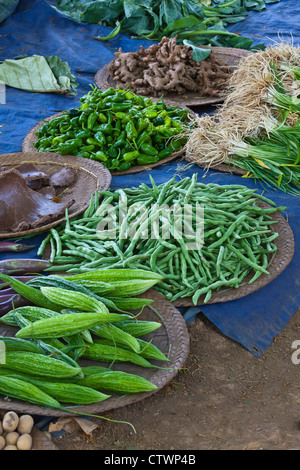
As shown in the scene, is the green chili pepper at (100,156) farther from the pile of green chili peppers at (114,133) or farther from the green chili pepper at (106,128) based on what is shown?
the green chili pepper at (106,128)

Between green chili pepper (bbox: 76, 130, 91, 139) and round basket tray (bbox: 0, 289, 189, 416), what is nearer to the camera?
round basket tray (bbox: 0, 289, 189, 416)

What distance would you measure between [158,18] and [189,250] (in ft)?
16.1

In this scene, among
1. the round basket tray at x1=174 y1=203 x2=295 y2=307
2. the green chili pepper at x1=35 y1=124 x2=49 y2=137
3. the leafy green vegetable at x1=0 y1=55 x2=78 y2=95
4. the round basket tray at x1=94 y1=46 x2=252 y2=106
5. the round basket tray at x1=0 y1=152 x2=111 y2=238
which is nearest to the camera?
the round basket tray at x1=174 y1=203 x2=295 y2=307

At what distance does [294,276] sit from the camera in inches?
125

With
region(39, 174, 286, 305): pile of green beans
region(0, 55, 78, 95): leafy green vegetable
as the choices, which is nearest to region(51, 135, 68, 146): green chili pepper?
region(39, 174, 286, 305): pile of green beans

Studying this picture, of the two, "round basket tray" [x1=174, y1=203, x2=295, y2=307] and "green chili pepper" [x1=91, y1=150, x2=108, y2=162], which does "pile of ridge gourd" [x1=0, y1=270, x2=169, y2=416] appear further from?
"green chili pepper" [x1=91, y1=150, x2=108, y2=162]

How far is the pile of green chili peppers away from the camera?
13.9 feet

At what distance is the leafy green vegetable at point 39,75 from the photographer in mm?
5668

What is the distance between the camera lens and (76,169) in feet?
13.3

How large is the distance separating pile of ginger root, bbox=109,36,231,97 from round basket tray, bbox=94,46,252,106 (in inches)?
2.2

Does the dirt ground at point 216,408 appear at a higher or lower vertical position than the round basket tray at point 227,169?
lower

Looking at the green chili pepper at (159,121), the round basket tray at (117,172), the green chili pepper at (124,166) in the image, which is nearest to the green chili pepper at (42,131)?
the round basket tray at (117,172)

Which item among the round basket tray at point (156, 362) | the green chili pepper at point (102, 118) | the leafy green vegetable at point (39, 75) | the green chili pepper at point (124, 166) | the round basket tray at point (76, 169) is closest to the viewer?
the round basket tray at point (156, 362)

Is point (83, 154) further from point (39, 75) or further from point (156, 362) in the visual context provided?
point (156, 362)
